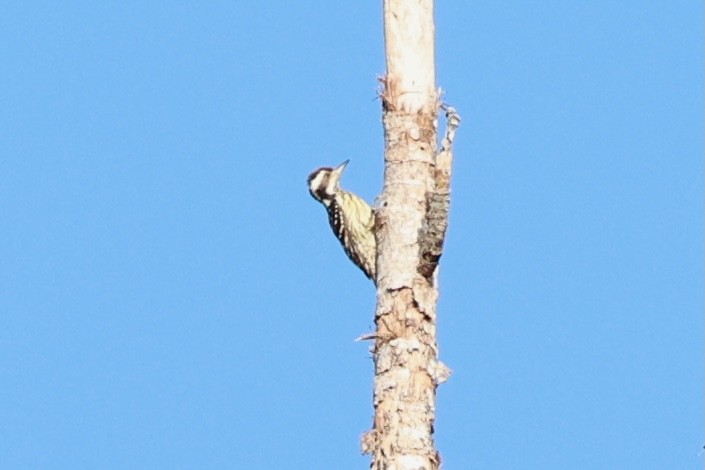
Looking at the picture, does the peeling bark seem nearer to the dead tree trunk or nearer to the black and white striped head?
the dead tree trunk

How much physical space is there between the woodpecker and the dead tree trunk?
2.10 ft

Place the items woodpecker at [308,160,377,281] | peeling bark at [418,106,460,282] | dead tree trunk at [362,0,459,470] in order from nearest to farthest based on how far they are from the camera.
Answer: dead tree trunk at [362,0,459,470]
peeling bark at [418,106,460,282]
woodpecker at [308,160,377,281]

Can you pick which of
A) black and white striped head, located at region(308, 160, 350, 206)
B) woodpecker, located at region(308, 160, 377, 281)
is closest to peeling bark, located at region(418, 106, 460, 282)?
woodpecker, located at region(308, 160, 377, 281)

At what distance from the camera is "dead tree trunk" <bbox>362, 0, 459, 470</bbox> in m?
10.6

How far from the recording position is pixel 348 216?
41.7 feet

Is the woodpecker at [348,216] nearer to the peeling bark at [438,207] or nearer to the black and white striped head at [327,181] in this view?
the black and white striped head at [327,181]

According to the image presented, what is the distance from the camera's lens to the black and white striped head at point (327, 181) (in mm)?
13102

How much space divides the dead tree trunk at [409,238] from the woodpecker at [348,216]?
639 millimetres

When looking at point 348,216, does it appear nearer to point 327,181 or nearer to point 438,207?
point 327,181

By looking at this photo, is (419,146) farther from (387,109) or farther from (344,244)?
(344,244)

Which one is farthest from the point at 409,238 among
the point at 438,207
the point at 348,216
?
the point at 348,216

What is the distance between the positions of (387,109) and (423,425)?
201cm

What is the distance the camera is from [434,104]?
11.3 metres

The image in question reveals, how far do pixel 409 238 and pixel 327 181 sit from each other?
81.1 inches
